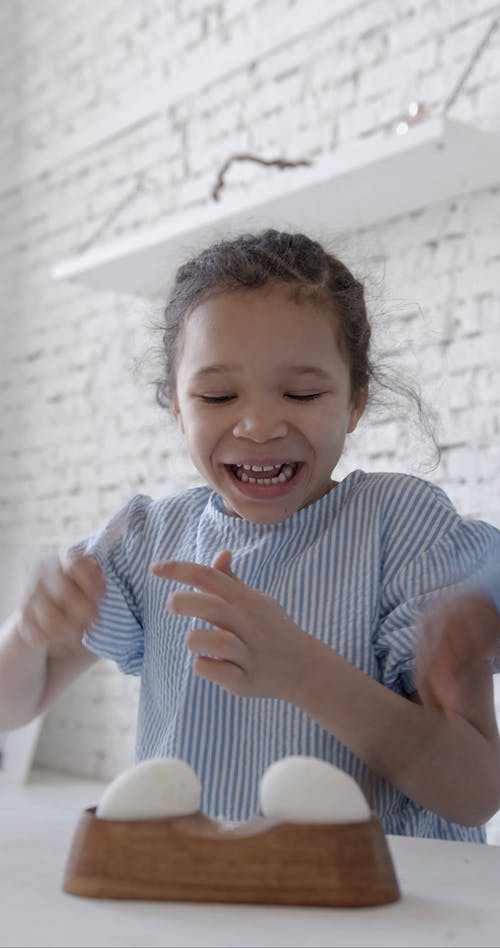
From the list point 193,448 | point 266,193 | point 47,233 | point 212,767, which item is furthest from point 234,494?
point 47,233

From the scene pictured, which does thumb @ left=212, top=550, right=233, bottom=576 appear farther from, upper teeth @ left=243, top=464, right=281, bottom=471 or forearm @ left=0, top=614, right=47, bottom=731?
forearm @ left=0, top=614, right=47, bottom=731

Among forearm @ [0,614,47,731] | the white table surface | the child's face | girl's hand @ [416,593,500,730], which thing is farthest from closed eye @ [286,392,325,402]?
the white table surface

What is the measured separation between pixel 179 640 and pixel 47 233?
3.36 m

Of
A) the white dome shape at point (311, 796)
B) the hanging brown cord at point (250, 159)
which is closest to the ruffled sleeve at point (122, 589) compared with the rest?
the white dome shape at point (311, 796)

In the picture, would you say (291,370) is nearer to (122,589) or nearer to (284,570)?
(284,570)

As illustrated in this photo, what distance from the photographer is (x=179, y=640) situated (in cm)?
122

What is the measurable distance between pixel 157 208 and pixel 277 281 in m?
2.73

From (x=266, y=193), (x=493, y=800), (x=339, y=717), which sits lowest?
(x=493, y=800)

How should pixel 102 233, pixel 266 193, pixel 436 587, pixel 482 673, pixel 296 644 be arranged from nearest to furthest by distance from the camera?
1. pixel 296 644
2. pixel 482 673
3. pixel 436 587
4. pixel 266 193
5. pixel 102 233

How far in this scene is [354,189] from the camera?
8.93ft

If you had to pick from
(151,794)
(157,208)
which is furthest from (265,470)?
(157,208)

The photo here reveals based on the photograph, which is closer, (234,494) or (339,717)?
(339,717)

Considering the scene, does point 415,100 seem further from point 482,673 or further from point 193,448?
point 482,673

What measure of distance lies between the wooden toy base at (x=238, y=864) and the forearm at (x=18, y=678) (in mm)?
561
